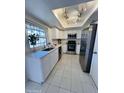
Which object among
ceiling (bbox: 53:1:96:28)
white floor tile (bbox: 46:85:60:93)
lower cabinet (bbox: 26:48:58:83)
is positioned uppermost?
ceiling (bbox: 53:1:96:28)

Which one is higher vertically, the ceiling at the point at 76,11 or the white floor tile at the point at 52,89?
the ceiling at the point at 76,11

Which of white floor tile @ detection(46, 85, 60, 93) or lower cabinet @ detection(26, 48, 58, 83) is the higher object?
lower cabinet @ detection(26, 48, 58, 83)

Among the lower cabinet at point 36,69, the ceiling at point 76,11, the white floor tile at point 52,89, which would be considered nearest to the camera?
the white floor tile at point 52,89

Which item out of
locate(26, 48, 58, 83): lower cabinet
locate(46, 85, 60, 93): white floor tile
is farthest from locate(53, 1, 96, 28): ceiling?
locate(46, 85, 60, 93): white floor tile

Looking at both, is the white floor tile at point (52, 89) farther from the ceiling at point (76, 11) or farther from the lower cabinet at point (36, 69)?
the ceiling at point (76, 11)

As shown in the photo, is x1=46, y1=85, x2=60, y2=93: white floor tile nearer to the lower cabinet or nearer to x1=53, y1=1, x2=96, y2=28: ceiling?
the lower cabinet

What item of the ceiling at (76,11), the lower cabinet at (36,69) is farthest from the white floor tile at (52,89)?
the ceiling at (76,11)

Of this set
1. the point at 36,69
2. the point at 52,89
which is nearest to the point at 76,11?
the point at 36,69

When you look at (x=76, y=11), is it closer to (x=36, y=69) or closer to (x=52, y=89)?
(x=36, y=69)

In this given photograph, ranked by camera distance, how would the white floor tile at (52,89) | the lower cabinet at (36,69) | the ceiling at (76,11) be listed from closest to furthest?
1. the white floor tile at (52,89)
2. the lower cabinet at (36,69)
3. the ceiling at (76,11)
